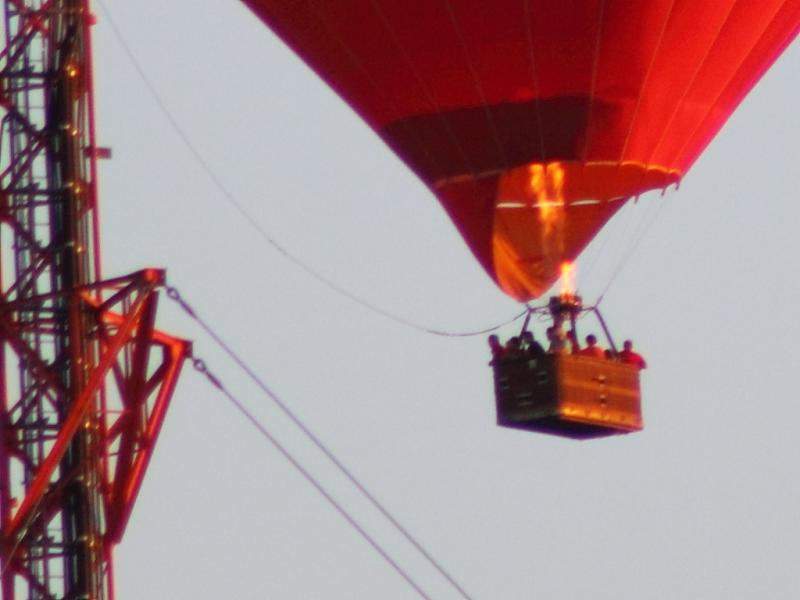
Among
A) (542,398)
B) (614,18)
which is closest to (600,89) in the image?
(614,18)

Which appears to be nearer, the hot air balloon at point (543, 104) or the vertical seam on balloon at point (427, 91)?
the hot air balloon at point (543, 104)

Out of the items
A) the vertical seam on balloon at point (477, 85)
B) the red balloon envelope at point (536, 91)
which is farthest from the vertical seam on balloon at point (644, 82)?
the vertical seam on balloon at point (477, 85)

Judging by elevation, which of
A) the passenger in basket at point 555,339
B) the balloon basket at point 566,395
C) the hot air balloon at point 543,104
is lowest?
the balloon basket at point 566,395

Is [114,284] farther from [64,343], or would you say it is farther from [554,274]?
[554,274]

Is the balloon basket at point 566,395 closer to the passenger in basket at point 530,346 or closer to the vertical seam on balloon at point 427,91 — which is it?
the passenger in basket at point 530,346

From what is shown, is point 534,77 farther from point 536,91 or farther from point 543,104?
point 543,104

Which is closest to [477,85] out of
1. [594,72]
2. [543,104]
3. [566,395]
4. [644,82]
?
[543,104]

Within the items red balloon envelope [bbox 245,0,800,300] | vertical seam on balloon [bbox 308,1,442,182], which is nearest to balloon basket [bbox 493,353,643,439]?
red balloon envelope [bbox 245,0,800,300]

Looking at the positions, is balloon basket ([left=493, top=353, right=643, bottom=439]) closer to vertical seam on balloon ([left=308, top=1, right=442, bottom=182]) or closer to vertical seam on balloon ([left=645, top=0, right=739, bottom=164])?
vertical seam on balloon ([left=645, top=0, right=739, bottom=164])
